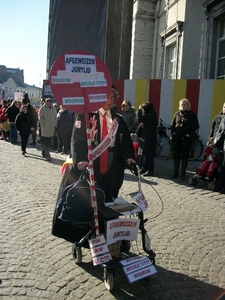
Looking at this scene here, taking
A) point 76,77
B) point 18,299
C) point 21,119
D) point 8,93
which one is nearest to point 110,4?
point 21,119

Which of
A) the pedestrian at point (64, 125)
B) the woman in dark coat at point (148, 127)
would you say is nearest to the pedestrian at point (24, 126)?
the pedestrian at point (64, 125)

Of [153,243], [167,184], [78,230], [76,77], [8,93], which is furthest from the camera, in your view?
[8,93]

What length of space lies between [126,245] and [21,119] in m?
8.48

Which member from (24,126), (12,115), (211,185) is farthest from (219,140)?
(12,115)

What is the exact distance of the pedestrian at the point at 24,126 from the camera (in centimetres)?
1121

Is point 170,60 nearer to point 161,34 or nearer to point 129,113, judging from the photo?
point 161,34

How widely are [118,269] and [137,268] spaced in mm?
459

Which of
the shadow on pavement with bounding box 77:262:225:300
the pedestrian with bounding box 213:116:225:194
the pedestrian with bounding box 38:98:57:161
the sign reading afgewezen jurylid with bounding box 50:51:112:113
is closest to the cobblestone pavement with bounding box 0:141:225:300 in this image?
the shadow on pavement with bounding box 77:262:225:300

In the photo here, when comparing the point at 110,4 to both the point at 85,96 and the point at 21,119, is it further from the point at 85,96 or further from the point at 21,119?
the point at 85,96

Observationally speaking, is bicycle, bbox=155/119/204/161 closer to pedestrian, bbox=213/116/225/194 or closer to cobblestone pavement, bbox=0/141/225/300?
pedestrian, bbox=213/116/225/194

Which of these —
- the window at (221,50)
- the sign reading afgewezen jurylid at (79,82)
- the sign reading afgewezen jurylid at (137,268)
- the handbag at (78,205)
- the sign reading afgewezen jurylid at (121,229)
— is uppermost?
the window at (221,50)

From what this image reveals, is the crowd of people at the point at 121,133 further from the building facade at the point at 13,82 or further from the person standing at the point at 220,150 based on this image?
the building facade at the point at 13,82

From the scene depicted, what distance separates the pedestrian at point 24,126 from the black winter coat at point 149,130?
15.1ft

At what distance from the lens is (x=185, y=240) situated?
4301 mm
